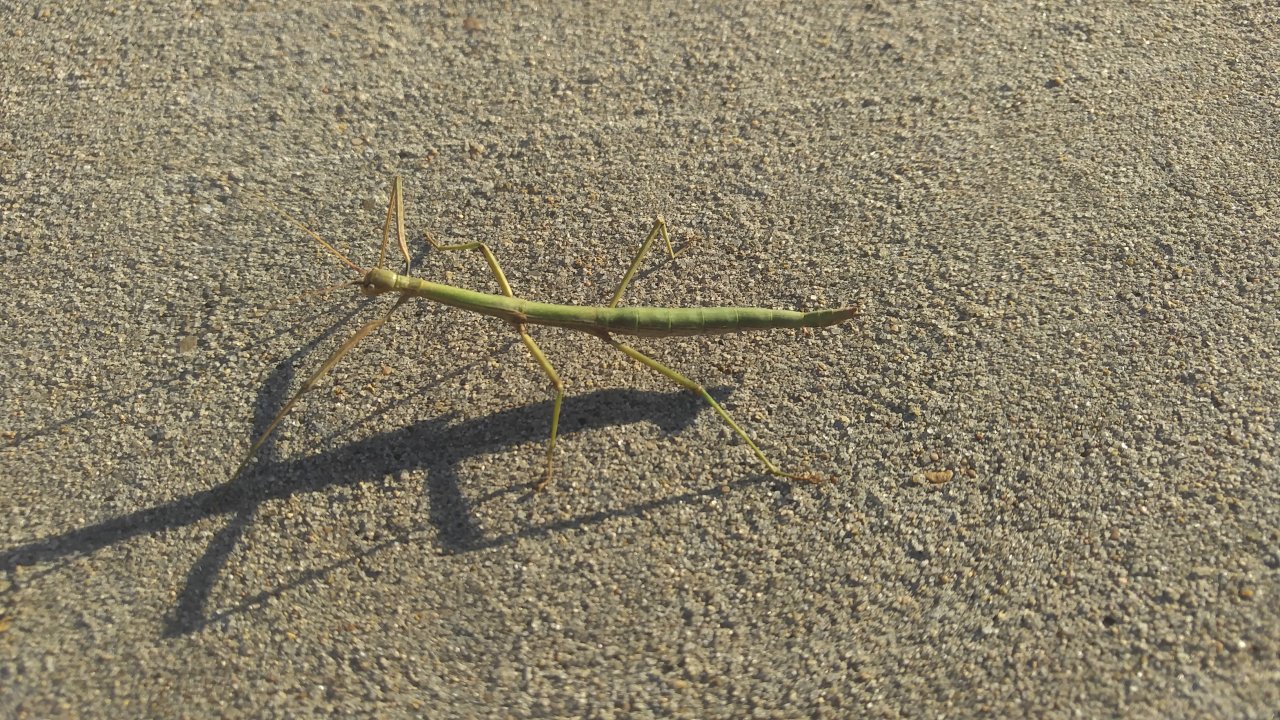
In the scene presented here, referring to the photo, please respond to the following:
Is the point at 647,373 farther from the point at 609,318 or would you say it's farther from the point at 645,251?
the point at 645,251

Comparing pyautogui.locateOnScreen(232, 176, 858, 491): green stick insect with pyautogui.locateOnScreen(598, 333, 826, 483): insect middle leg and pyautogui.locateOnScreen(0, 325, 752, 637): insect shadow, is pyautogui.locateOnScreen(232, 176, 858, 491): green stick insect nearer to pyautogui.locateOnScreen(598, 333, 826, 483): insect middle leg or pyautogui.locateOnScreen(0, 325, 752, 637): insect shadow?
pyautogui.locateOnScreen(598, 333, 826, 483): insect middle leg

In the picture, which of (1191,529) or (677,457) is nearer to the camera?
(1191,529)

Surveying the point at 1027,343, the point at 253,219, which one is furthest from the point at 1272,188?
the point at 253,219

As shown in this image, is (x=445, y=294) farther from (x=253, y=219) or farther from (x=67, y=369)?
(x=67, y=369)

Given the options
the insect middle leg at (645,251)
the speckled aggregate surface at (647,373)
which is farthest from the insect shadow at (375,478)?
the insect middle leg at (645,251)

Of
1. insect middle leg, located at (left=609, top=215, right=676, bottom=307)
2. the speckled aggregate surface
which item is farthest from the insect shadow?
insect middle leg, located at (left=609, top=215, right=676, bottom=307)

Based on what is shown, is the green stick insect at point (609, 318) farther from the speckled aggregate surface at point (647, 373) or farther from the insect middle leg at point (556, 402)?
the speckled aggregate surface at point (647, 373)

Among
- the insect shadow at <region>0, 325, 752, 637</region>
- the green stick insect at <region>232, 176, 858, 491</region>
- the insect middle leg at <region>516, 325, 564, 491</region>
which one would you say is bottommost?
the insect shadow at <region>0, 325, 752, 637</region>
